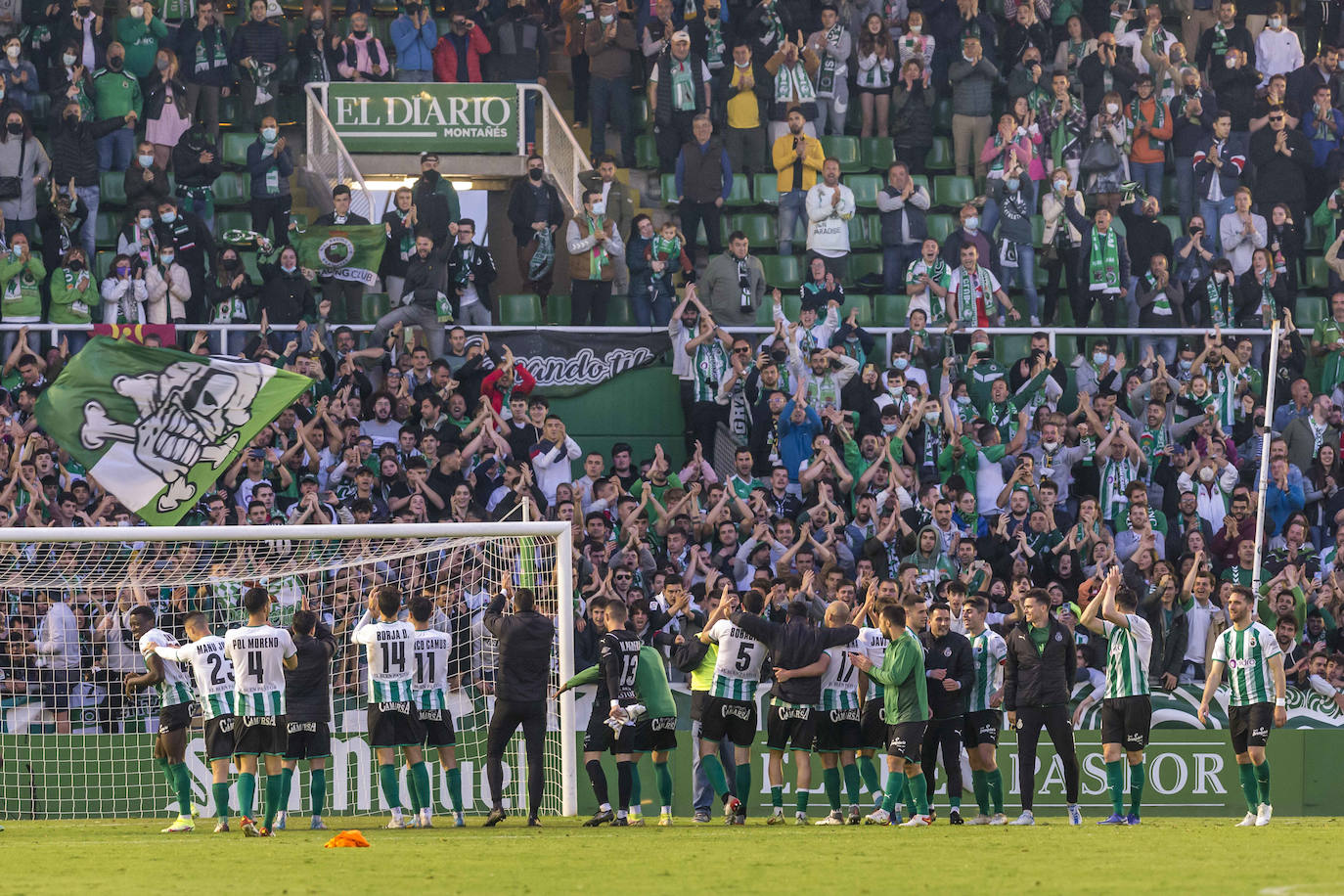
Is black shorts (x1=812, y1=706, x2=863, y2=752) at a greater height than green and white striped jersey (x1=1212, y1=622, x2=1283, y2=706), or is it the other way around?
green and white striped jersey (x1=1212, y1=622, x2=1283, y2=706)

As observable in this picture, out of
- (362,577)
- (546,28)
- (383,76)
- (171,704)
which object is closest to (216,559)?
(362,577)

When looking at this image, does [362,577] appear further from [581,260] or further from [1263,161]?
[1263,161]

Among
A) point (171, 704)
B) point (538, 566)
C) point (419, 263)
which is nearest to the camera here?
point (171, 704)

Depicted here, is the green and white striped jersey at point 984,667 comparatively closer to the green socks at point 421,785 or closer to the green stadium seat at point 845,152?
the green socks at point 421,785

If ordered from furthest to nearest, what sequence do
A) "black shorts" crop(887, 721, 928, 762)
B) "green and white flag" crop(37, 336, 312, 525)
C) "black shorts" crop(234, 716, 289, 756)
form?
"green and white flag" crop(37, 336, 312, 525), "black shorts" crop(887, 721, 928, 762), "black shorts" crop(234, 716, 289, 756)

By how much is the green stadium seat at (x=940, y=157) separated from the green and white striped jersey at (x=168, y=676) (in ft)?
45.9

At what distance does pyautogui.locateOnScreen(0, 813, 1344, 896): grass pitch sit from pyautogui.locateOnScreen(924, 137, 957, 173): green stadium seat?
12361mm

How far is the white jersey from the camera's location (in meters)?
14.3

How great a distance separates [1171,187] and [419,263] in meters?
9.86

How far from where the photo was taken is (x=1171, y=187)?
25.5 m

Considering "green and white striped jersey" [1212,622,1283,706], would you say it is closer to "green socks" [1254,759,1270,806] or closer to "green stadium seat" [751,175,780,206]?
"green socks" [1254,759,1270,806]

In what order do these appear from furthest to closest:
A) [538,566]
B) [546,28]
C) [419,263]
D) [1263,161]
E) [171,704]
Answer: [546,28] → [1263,161] → [419,263] → [538,566] → [171,704]

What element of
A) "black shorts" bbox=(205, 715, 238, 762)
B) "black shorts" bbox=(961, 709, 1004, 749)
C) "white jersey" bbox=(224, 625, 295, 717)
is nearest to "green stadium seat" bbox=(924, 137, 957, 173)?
"black shorts" bbox=(961, 709, 1004, 749)

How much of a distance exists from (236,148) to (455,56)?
2.97m
